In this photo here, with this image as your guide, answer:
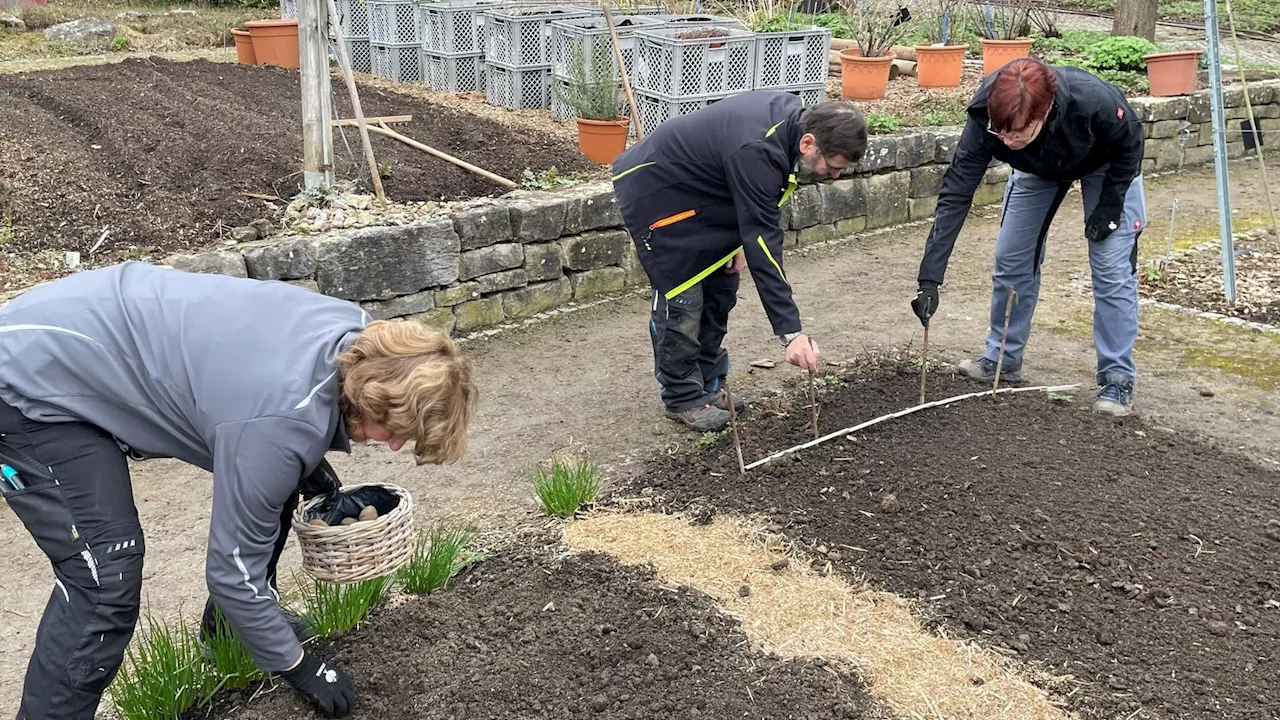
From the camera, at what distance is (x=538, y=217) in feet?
18.7

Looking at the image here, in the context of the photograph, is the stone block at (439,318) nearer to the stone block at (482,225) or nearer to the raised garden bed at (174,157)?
the stone block at (482,225)

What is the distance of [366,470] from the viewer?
4.33 m

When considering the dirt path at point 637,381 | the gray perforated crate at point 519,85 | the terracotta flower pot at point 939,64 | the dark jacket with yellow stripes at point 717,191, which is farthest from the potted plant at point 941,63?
the dark jacket with yellow stripes at point 717,191

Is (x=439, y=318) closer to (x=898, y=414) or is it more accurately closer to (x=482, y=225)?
(x=482, y=225)

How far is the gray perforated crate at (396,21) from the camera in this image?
8930mm

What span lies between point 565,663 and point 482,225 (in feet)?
10.1

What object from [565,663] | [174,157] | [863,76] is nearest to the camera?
[565,663]

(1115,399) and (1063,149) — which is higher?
(1063,149)

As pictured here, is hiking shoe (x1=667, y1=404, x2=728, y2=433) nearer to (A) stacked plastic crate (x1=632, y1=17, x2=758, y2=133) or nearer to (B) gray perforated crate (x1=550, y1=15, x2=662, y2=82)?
(A) stacked plastic crate (x1=632, y1=17, x2=758, y2=133)

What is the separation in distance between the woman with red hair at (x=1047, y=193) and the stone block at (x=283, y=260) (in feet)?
8.80

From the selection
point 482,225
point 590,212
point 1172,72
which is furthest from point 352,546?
point 1172,72

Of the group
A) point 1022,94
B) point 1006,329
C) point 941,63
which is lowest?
point 1006,329

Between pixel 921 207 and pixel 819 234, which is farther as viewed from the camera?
pixel 921 207

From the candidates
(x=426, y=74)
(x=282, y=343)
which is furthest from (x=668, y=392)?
(x=426, y=74)
